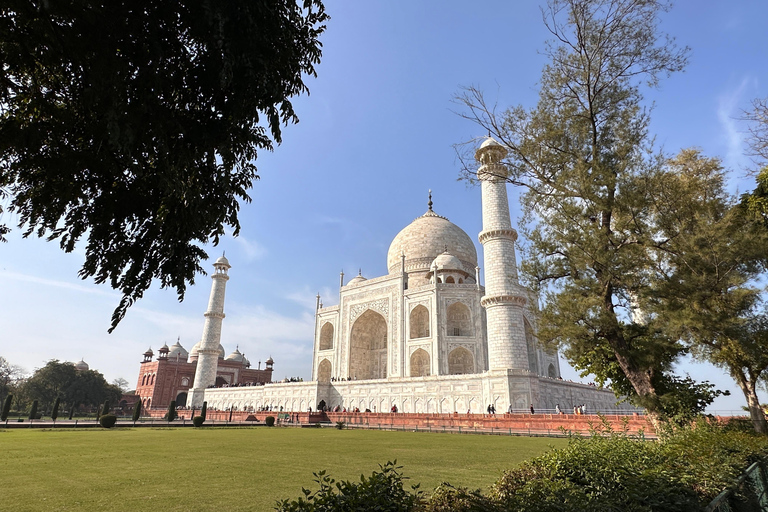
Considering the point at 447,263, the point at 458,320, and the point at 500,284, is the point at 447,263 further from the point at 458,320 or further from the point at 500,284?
the point at 500,284

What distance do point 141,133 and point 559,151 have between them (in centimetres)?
974

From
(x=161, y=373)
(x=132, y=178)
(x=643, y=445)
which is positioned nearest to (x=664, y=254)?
(x=643, y=445)

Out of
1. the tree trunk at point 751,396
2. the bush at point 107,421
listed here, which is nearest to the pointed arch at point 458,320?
the tree trunk at point 751,396

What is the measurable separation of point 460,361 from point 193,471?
81.9 feet

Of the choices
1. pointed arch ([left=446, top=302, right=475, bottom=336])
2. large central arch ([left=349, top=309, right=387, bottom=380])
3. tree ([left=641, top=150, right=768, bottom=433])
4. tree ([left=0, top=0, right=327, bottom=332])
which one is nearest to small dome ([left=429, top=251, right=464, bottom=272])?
pointed arch ([left=446, top=302, right=475, bottom=336])

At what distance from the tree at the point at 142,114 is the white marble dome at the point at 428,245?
31335mm

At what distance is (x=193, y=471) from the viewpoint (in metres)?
6.55

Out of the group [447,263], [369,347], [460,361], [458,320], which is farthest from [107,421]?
[447,263]

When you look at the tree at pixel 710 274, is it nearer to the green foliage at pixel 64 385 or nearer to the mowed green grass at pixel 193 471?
the mowed green grass at pixel 193 471

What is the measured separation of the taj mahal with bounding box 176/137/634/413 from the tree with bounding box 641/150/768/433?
471 centimetres

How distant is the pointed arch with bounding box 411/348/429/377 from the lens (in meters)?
29.6

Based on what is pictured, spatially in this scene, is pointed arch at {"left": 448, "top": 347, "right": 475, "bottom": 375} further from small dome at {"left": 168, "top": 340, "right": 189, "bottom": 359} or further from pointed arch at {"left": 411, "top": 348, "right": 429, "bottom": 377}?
small dome at {"left": 168, "top": 340, "right": 189, "bottom": 359}

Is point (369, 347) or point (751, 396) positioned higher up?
point (369, 347)

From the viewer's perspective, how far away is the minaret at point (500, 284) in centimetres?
2053
